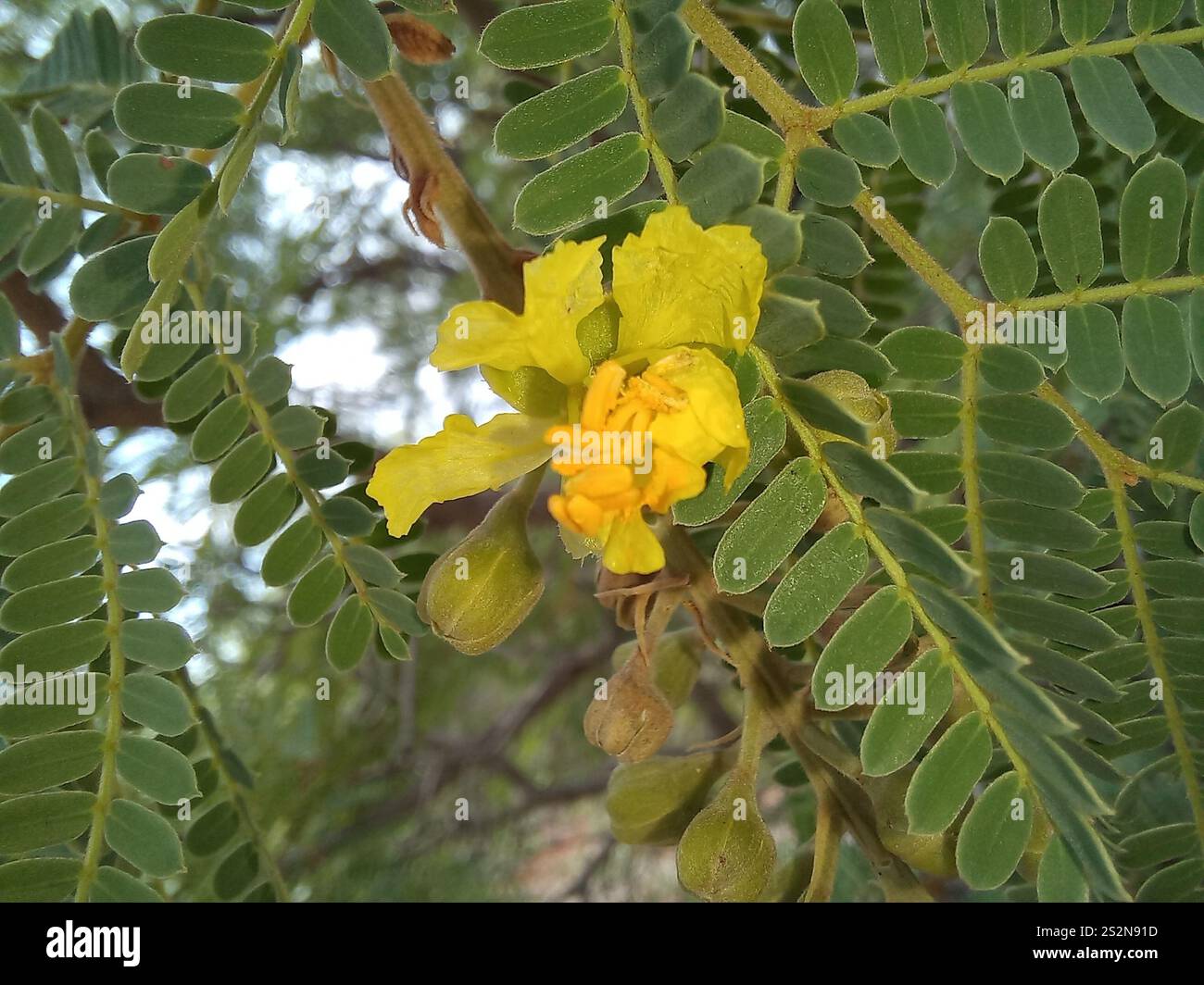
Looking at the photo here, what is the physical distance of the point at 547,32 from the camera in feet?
2.53

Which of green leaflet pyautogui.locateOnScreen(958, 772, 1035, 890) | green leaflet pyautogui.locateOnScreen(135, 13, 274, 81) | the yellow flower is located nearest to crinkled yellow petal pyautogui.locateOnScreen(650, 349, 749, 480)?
the yellow flower

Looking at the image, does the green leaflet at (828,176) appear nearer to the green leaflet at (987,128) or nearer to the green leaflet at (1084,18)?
the green leaflet at (987,128)

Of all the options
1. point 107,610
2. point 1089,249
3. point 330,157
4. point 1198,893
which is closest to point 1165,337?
point 1089,249

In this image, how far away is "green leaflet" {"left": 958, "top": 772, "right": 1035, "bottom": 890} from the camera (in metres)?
0.75

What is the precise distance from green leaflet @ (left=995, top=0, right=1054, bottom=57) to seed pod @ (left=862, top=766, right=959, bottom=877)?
0.61 meters

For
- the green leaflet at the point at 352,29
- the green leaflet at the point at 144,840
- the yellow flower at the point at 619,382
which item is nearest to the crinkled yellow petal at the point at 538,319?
the yellow flower at the point at 619,382

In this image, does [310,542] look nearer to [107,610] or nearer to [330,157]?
[107,610]

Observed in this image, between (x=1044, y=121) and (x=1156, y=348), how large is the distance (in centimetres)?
21

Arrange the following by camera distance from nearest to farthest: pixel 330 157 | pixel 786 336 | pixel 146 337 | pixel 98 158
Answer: pixel 786 336, pixel 146 337, pixel 98 158, pixel 330 157

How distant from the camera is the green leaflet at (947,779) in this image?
744mm

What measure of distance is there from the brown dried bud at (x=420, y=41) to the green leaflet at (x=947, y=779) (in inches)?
30.9
